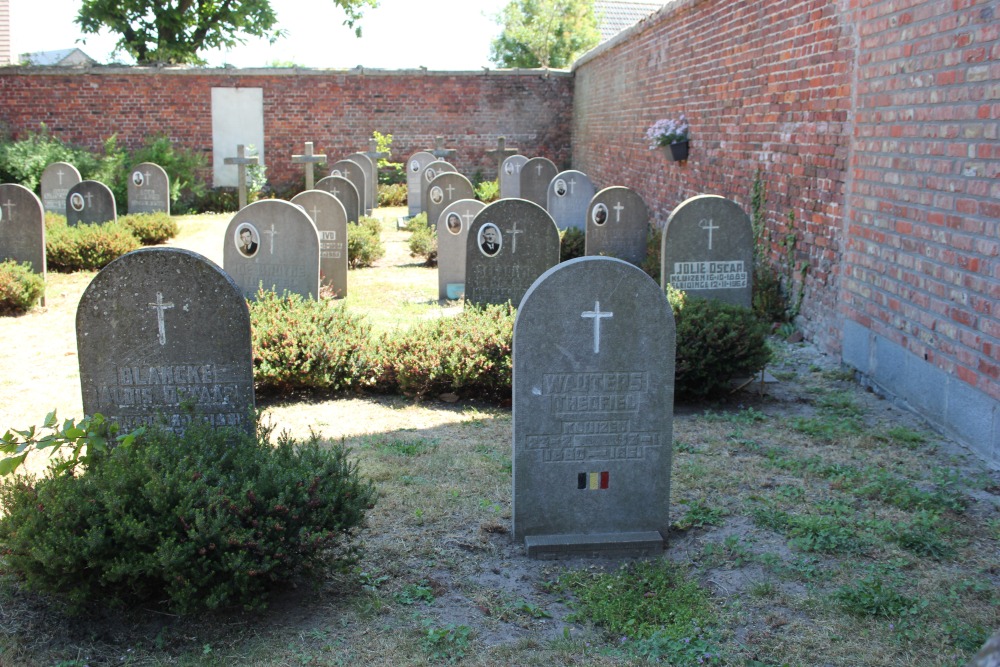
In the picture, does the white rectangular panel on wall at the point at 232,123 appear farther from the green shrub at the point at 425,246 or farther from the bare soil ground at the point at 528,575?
the bare soil ground at the point at 528,575

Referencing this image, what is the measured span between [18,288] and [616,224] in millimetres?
6899

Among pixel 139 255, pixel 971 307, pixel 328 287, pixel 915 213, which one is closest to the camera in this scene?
pixel 139 255

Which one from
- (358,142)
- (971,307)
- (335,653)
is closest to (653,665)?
(335,653)

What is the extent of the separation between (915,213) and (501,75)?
19.9 m

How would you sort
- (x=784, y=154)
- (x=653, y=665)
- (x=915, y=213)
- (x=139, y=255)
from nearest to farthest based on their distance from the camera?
Result: (x=653, y=665), (x=139, y=255), (x=915, y=213), (x=784, y=154)

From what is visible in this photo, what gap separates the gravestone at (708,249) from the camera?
8234mm

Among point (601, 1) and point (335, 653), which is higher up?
point (601, 1)

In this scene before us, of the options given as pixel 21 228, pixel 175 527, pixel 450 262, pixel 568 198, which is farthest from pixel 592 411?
pixel 568 198

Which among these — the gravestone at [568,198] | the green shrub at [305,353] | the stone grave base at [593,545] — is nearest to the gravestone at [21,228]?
the green shrub at [305,353]

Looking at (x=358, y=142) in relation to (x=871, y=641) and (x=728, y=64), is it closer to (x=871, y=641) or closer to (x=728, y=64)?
(x=728, y=64)

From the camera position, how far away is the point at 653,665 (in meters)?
3.40

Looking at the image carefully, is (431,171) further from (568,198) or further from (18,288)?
(18,288)

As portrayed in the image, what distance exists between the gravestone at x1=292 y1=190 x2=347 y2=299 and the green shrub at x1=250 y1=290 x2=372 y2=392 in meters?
3.64

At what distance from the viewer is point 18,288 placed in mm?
10242
